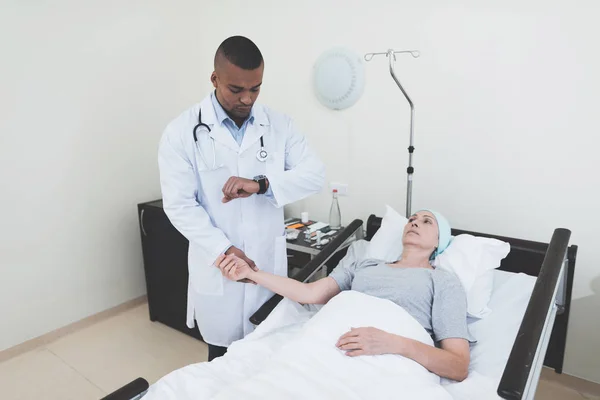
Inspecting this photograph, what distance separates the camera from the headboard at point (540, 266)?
→ 1655mm

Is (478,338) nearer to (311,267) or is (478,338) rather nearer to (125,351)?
(311,267)

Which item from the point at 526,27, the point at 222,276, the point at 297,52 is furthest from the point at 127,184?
the point at 526,27

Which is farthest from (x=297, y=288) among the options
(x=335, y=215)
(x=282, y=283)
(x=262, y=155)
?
(x=335, y=215)

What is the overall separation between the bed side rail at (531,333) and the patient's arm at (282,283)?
644 mm

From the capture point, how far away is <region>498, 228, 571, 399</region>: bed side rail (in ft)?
2.75

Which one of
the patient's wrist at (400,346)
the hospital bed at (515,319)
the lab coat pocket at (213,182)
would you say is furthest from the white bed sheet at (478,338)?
the lab coat pocket at (213,182)

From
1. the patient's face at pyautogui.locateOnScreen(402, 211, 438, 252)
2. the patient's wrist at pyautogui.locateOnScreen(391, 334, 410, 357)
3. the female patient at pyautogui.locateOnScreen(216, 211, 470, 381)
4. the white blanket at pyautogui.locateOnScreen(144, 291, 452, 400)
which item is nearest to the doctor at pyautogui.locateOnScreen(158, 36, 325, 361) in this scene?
the female patient at pyautogui.locateOnScreen(216, 211, 470, 381)

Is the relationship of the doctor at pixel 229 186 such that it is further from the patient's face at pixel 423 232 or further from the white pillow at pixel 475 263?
the white pillow at pixel 475 263

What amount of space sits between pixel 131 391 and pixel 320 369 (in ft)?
1.50

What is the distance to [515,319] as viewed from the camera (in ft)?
4.71

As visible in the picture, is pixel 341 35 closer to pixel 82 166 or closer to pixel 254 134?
pixel 254 134

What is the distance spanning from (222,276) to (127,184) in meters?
1.47

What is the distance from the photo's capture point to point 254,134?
1473 mm

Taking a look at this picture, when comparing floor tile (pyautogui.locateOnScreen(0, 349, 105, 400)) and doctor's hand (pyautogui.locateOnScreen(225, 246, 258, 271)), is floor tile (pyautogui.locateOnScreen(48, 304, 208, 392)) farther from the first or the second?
doctor's hand (pyautogui.locateOnScreen(225, 246, 258, 271))
